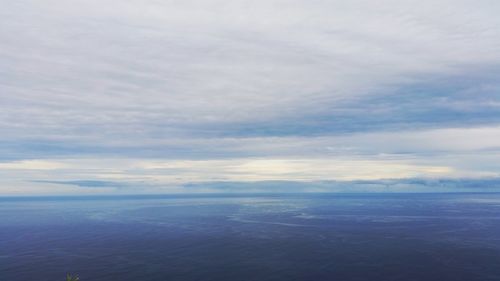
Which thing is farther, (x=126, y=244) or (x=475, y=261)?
(x=126, y=244)

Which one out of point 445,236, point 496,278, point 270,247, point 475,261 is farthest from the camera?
point 445,236

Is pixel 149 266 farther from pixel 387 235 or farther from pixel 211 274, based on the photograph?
pixel 387 235

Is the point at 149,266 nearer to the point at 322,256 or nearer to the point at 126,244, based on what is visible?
the point at 126,244

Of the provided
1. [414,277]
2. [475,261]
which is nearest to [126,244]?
[414,277]

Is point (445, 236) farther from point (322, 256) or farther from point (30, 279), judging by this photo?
point (30, 279)

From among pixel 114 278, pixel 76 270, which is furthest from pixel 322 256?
pixel 76 270

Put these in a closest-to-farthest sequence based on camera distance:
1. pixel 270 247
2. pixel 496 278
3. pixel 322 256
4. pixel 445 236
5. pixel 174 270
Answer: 1. pixel 496 278
2. pixel 174 270
3. pixel 322 256
4. pixel 270 247
5. pixel 445 236

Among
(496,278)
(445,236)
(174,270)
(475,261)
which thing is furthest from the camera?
(445,236)

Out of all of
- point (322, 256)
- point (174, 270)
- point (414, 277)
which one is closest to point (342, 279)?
point (414, 277)

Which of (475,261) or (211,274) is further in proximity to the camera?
→ (475,261)
